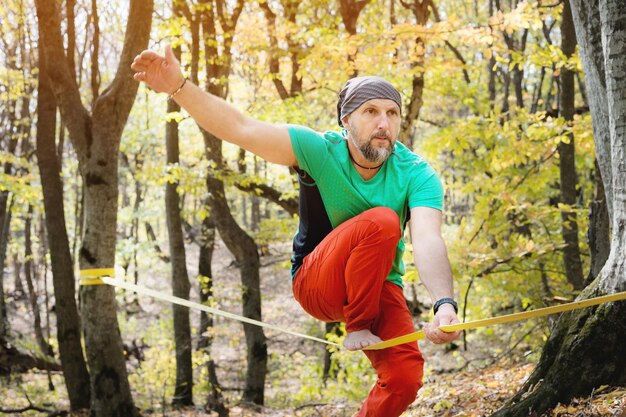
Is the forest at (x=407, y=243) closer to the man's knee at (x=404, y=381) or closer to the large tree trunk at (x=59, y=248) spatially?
the large tree trunk at (x=59, y=248)

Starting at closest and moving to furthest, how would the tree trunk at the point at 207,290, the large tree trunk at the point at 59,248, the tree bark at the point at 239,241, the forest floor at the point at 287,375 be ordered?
the forest floor at the point at 287,375 → the large tree trunk at the point at 59,248 → the tree bark at the point at 239,241 → the tree trunk at the point at 207,290

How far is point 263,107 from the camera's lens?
11.7 m

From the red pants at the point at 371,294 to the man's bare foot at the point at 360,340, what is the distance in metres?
0.05

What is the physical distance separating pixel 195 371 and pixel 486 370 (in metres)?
10.2

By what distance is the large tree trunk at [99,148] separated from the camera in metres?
Answer: 5.89

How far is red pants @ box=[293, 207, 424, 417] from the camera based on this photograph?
2783mm

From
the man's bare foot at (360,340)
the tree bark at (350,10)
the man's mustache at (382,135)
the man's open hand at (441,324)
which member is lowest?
the man's bare foot at (360,340)

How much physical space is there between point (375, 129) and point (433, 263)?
0.75 metres

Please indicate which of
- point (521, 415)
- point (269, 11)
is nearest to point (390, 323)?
point (521, 415)

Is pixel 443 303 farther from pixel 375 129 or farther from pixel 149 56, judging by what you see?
pixel 149 56

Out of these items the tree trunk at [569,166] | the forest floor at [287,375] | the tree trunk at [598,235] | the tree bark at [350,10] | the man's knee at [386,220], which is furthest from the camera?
the tree bark at [350,10]

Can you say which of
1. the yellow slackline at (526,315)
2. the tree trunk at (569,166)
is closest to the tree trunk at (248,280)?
the tree trunk at (569,166)

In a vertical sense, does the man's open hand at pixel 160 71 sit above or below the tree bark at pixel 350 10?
below

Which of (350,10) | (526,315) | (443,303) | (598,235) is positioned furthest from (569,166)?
(526,315)
